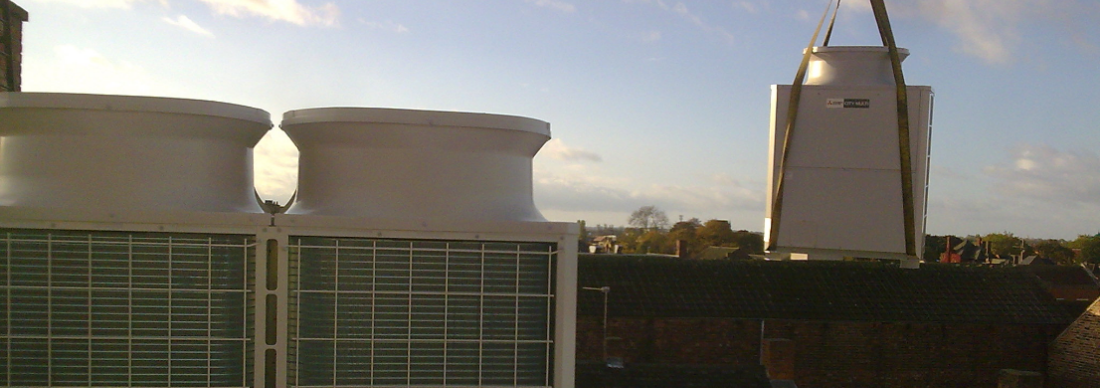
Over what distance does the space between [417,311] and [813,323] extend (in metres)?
23.8

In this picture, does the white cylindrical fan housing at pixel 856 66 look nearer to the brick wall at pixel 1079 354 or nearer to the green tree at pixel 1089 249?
the brick wall at pixel 1079 354

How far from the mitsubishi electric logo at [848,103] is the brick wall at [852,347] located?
19.8 m

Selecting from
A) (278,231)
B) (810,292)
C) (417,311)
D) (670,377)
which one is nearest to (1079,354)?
(810,292)

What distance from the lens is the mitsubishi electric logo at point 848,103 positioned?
5.49 metres

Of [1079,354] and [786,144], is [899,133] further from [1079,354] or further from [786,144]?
[1079,354]

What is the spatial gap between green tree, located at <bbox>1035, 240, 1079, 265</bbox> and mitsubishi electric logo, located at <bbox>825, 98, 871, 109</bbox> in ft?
249

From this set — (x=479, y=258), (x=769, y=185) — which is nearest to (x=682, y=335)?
(x=769, y=185)

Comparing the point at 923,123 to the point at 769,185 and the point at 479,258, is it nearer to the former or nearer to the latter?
the point at 769,185

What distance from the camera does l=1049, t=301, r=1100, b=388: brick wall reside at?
2359 cm

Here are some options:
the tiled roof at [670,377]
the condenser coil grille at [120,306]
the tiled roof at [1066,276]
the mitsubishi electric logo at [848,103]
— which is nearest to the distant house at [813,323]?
the tiled roof at [670,377]

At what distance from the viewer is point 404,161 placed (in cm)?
439

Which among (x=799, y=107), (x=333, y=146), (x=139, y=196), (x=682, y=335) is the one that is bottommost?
(x=682, y=335)

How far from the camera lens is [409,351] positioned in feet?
14.1

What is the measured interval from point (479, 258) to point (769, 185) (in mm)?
2444
